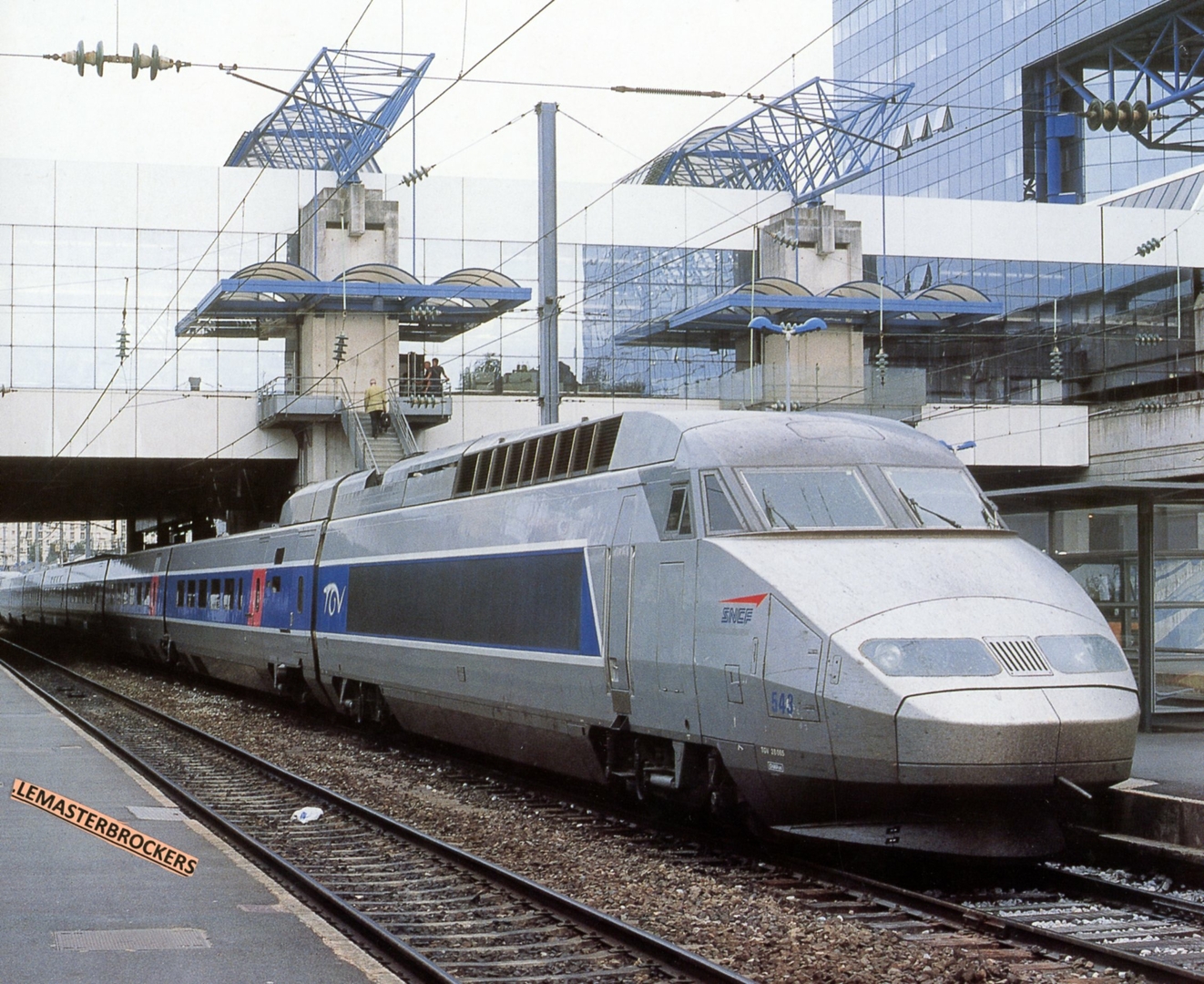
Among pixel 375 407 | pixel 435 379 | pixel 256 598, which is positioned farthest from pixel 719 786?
pixel 435 379

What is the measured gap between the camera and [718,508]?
11273mm

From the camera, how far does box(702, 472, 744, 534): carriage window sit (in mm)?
11133

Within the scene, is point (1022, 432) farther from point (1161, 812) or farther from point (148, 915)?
point (148, 915)

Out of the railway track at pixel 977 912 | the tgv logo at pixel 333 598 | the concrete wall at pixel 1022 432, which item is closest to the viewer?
the railway track at pixel 977 912

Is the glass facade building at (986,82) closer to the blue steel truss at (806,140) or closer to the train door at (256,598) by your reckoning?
the blue steel truss at (806,140)

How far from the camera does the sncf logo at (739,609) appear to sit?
10406mm

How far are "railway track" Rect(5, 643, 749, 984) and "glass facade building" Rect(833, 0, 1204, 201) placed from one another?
182 ft

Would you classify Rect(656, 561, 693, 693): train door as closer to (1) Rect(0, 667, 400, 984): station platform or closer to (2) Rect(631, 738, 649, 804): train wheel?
(2) Rect(631, 738, 649, 804): train wheel

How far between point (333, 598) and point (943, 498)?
1088cm

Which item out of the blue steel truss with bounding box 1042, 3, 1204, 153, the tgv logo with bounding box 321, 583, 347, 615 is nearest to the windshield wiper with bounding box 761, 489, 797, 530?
the tgv logo with bounding box 321, 583, 347, 615

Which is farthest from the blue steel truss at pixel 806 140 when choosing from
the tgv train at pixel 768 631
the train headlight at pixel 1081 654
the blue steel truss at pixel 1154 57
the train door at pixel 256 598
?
the train headlight at pixel 1081 654

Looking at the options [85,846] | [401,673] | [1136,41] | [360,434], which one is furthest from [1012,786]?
[1136,41]

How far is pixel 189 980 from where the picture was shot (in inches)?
284

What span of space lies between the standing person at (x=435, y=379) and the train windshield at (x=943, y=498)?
93.4 feet
